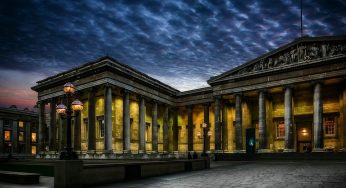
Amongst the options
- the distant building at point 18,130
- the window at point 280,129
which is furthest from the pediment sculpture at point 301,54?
the distant building at point 18,130

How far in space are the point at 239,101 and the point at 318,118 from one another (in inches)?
416

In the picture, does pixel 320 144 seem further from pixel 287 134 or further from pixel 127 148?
pixel 127 148

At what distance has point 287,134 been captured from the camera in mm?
37062

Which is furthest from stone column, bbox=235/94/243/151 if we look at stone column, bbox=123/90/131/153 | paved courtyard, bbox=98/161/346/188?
paved courtyard, bbox=98/161/346/188

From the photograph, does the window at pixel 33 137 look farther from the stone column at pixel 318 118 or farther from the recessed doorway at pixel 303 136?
the stone column at pixel 318 118

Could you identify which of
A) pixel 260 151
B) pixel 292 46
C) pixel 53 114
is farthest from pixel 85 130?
pixel 292 46

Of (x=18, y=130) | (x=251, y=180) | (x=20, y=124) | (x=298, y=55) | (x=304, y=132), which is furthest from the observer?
(x=20, y=124)

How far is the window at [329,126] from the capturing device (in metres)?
40.7

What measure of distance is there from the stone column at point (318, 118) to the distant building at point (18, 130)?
61.0 metres

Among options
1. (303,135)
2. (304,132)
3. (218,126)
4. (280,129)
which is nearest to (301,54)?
(280,129)

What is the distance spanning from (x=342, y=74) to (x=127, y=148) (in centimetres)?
2740

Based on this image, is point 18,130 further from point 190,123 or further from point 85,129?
point 190,123

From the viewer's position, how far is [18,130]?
75188 millimetres

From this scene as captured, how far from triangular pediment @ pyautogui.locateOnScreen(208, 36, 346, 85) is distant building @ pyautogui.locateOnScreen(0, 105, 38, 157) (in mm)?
55084
